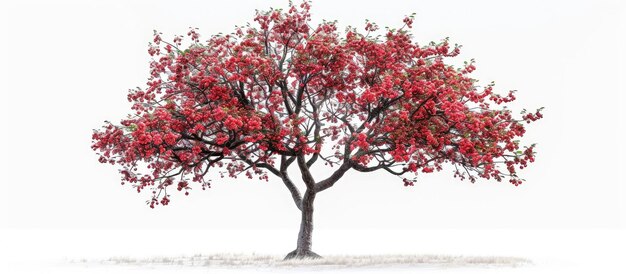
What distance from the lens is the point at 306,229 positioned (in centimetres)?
2086

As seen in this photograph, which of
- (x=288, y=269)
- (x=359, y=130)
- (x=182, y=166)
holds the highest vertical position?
(x=359, y=130)

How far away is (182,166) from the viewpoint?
62.8ft

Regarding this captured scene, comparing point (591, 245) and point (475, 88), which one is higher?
point (475, 88)

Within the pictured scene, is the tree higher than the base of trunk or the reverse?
higher

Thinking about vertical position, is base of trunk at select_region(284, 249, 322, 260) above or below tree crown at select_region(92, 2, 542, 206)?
below

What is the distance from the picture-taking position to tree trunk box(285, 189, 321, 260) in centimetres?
2067

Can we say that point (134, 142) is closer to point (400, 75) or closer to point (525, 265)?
point (400, 75)

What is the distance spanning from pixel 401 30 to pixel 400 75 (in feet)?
6.27

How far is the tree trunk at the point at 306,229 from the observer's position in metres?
20.7

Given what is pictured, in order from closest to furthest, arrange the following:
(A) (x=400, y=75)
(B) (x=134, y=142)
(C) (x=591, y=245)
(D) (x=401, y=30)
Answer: (B) (x=134, y=142), (A) (x=400, y=75), (D) (x=401, y=30), (C) (x=591, y=245)

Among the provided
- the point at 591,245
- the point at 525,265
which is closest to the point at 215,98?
the point at 525,265

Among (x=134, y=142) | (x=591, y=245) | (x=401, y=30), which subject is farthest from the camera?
(x=591, y=245)

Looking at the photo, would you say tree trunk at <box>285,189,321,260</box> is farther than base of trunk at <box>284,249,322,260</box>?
Yes

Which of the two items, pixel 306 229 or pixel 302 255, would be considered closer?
pixel 302 255
